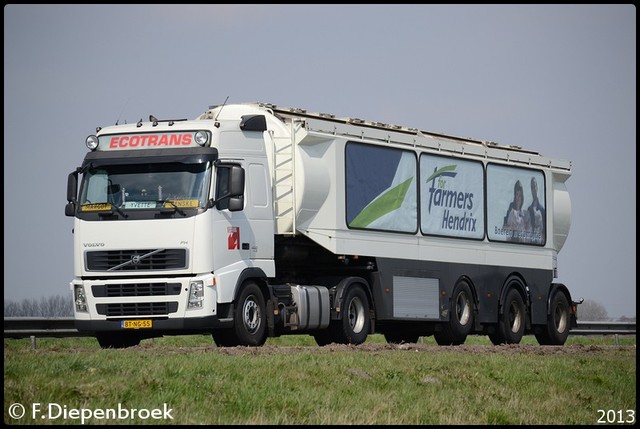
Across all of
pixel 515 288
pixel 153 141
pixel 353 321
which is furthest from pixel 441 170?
pixel 153 141

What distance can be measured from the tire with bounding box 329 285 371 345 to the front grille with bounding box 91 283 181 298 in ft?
14.8

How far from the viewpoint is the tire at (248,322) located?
79.3 feet

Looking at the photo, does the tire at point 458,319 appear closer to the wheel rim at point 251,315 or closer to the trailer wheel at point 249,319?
the trailer wheel at point 249,319

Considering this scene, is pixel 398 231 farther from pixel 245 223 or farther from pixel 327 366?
pixel 327 366

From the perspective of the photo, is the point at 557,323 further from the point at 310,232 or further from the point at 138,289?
the point at 138,289

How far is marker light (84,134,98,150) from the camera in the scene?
24.4 meters

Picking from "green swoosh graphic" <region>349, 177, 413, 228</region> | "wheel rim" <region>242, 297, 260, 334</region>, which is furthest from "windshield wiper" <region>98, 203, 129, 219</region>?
"green swoosh graphic" <region>349, 177, 413, 228</region>

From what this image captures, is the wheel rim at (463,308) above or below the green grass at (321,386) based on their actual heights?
above

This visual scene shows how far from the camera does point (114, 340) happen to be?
25203 mm

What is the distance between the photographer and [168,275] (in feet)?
77.4

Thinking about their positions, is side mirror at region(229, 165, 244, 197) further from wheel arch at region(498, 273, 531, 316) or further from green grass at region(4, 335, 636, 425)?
wheel arch at region(498, 273, 531, 316)

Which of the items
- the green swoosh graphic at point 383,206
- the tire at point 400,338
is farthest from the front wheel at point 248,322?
the tire at point 400,338

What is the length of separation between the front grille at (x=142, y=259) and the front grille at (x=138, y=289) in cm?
26

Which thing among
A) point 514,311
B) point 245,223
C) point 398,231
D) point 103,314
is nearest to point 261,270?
point 245,223
